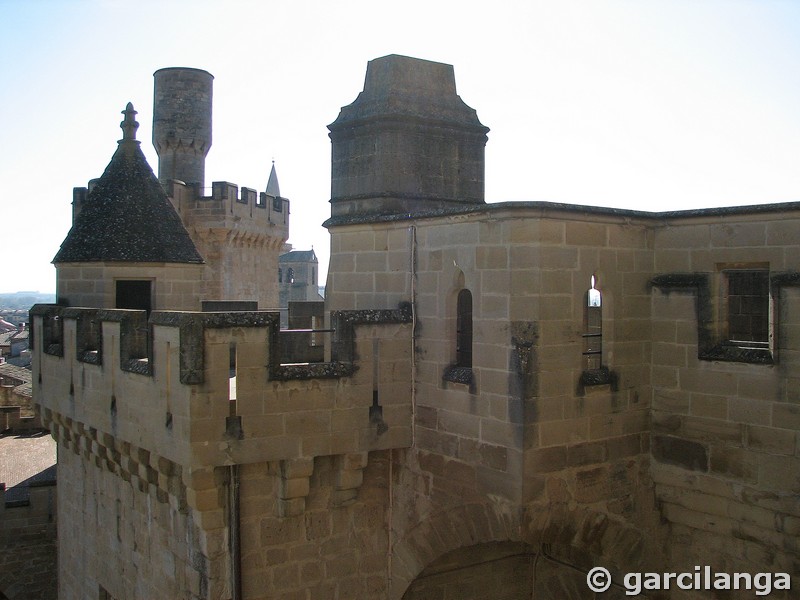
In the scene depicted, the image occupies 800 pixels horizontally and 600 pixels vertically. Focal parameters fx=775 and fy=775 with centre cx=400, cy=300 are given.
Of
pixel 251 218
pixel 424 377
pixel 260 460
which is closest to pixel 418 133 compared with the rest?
pixel 424 377

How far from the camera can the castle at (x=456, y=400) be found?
716cm

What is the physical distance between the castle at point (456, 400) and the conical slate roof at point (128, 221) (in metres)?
1.80

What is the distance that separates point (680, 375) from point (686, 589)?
7.25ft

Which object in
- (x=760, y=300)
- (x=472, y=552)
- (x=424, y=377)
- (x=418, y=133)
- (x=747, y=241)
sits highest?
(x=418, y=133)

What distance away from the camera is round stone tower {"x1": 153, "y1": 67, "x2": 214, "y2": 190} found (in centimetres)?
2691

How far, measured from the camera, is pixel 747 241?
7422 mm

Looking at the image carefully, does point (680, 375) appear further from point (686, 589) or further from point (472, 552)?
point (472, 552)

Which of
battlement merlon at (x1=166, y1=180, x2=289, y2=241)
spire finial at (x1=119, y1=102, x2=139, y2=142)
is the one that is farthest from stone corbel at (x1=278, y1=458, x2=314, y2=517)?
battlement merlon at (x1=166, y1=180, x2=289, y2=241)

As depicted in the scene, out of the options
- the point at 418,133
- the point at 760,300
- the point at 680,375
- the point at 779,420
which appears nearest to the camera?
the point at 779,420

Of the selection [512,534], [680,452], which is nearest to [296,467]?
[512,534]

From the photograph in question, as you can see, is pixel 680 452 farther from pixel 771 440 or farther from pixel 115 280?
pixel 115 280

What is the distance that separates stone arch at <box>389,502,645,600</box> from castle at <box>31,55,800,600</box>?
3 cm

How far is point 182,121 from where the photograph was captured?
88.4ft

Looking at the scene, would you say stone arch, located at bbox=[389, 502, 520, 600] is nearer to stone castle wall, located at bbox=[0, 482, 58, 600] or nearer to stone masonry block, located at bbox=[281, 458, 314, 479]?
stone masonry block, located at bbox=[281, 458, 314, 479]
